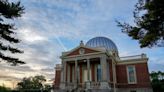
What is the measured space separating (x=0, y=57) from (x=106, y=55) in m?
13.2

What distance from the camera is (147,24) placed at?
1170 cm

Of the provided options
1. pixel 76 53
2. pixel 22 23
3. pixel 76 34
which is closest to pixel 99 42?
pixel 76 53

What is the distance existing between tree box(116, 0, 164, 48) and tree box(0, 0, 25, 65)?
31.7 feet

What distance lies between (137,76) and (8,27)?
1785cm

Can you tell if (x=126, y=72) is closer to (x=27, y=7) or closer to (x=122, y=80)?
(x=122, y=80)

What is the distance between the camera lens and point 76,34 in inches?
882

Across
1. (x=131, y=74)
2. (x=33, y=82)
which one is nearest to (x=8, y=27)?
(x=131, y=74)

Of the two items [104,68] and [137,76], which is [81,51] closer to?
[104,68]

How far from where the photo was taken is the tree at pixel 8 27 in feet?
51.7

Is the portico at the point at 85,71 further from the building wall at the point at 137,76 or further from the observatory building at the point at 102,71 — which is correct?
the building wall at the point at 137,76

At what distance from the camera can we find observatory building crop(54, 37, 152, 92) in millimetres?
22781

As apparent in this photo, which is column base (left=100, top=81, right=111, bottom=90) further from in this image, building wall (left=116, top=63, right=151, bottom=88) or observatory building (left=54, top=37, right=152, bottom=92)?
building wall (left=116, top=63, right=151, bottom=88)

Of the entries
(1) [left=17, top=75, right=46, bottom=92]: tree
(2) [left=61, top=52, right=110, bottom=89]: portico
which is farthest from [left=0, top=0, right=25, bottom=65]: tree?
(1) [left=17, top=75, right=46, bottom=92]: tree

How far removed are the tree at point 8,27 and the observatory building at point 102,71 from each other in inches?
367
